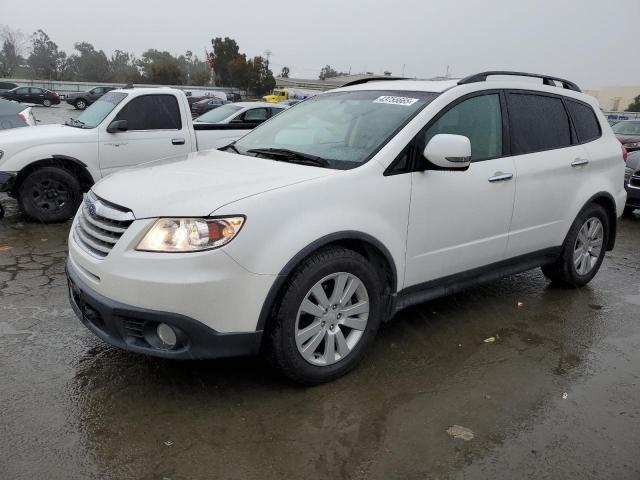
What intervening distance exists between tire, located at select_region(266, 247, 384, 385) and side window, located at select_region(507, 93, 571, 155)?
1720 mm

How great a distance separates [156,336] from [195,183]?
2.76ft

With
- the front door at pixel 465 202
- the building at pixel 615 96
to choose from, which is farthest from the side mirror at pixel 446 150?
the building at pixel 615 96

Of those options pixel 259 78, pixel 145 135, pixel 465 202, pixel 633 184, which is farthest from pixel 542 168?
pixel 259 78

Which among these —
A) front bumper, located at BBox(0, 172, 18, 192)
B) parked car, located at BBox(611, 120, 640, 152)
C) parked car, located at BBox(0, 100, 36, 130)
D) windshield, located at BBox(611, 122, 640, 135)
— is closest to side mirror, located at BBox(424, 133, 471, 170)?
front bumper, located at BBox(0, 172, 18, 192)

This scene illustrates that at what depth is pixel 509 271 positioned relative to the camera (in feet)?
13.6

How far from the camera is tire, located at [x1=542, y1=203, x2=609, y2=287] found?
4641mm

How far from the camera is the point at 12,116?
8.09 m

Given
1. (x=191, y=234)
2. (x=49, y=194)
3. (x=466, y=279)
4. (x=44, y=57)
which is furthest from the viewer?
(x=44, y=57)

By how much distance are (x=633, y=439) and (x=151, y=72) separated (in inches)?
2873

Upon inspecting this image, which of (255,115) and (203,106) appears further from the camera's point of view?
(203,106)

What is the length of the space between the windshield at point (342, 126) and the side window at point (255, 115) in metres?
7.04

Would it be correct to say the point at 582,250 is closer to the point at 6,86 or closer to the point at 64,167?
the point at 64,167

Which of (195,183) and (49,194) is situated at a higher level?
(195,183)

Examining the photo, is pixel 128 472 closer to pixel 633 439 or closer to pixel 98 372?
pixel 98 372
